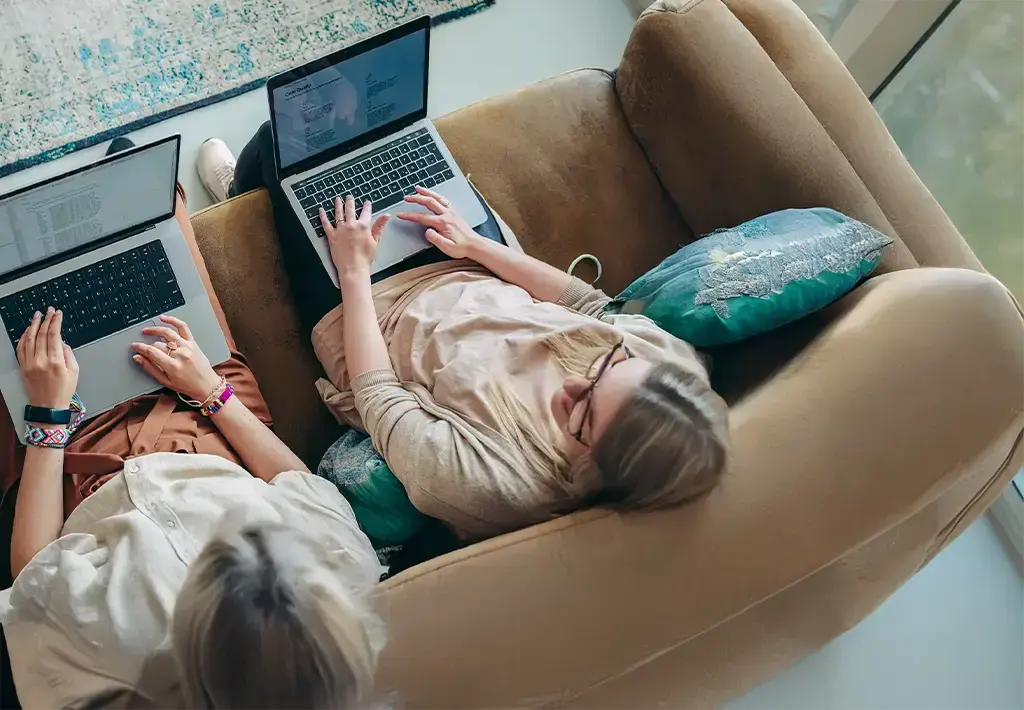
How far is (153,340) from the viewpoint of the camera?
3.75 feet

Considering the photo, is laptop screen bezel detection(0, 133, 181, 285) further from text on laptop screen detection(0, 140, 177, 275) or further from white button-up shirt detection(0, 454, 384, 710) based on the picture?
white button-up shirt detection(0, 454, 384, 710)

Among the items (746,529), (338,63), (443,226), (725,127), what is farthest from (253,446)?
(725,127)

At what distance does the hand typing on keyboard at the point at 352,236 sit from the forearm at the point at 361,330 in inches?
0.8

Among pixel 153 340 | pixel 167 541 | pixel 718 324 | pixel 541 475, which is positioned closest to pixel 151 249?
pixel 153 340

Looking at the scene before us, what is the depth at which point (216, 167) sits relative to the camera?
1.73 metres

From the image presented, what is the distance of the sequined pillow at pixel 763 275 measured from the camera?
1009 mm

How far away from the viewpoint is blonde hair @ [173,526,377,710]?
2.22 ft

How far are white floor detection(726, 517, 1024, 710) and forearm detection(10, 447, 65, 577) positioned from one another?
1144mm

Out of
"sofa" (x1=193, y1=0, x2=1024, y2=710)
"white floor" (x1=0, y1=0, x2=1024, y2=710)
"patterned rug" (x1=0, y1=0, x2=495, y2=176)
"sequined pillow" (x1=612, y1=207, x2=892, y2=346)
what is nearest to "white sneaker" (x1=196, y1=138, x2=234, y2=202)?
"white floor" (x1=0, y1=0, x2=1024, y2=710)

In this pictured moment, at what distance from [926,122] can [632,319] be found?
3.63 feet

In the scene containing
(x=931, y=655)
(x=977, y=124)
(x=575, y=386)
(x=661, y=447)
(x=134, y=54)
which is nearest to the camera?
(x=661, y=447)

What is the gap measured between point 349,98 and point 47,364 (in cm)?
57

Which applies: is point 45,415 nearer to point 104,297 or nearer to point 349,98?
point 104,297

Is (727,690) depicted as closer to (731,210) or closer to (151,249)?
(731,210)
